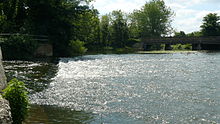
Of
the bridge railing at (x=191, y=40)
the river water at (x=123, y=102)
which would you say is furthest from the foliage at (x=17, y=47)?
the bridge railing at (x=191, y=40)

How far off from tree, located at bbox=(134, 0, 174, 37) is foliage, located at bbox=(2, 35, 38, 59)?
2838 inches

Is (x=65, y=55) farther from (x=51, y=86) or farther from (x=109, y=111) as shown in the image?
(x=109, y=111)

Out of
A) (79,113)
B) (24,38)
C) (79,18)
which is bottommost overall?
(79,113)

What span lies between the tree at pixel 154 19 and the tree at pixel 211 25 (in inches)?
765

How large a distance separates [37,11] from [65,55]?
850cm

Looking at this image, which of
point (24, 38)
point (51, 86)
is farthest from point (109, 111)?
point (24, 38)

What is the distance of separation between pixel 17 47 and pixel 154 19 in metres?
75.3

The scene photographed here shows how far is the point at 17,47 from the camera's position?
110ft

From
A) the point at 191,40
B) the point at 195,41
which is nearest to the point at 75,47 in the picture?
the point at 191,40

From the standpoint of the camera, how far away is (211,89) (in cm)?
1394

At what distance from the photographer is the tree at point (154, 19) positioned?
333 ft

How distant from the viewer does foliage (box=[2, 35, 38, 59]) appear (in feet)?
108

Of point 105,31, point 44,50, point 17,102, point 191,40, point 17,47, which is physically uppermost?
point 105,31

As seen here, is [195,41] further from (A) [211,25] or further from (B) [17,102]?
(B) [17,102]
